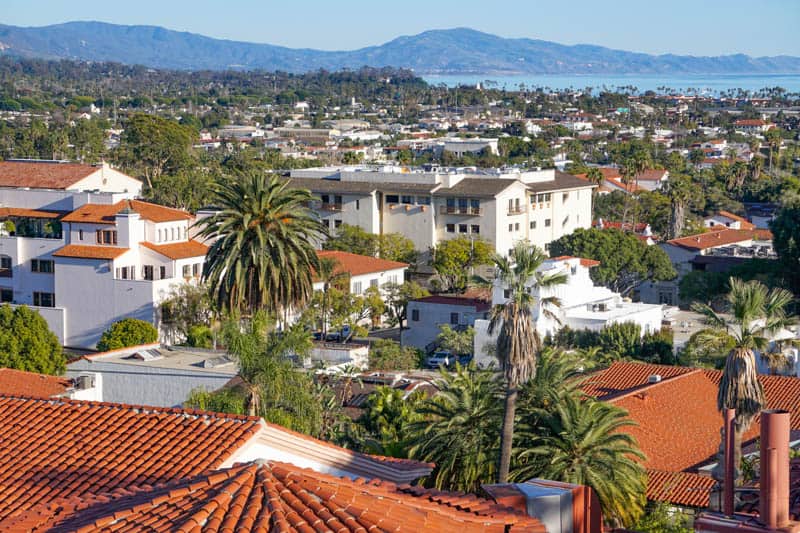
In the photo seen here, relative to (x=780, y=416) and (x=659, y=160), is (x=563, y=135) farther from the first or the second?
(x=780, y=416)

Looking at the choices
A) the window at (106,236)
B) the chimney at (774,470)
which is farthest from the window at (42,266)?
the chimney at (774,470)

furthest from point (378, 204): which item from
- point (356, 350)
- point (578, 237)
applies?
point (356, 350)

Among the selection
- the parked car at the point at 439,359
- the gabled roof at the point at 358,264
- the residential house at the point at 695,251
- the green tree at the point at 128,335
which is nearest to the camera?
the parked car at the point at 439,359

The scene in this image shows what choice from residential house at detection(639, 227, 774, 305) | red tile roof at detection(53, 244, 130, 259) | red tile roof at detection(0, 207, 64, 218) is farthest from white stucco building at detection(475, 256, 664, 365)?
red tile roof at detection(0, 207, 64, 218)

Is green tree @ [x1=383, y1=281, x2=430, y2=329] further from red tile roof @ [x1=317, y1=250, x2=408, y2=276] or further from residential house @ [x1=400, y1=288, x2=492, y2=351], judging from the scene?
red tile roof @ [x1=317, y1=250, x2=408, y2=276]

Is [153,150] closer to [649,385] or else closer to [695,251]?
[695,251]

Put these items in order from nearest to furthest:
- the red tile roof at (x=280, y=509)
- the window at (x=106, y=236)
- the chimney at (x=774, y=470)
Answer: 1. the chimney at (x=774, y=470)
2. the red tile roof at (x=280, y=509)
3. the window at (x=106, y=236)

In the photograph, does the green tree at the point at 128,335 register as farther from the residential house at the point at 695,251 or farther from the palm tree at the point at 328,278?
the residential house at the point at 695,251
